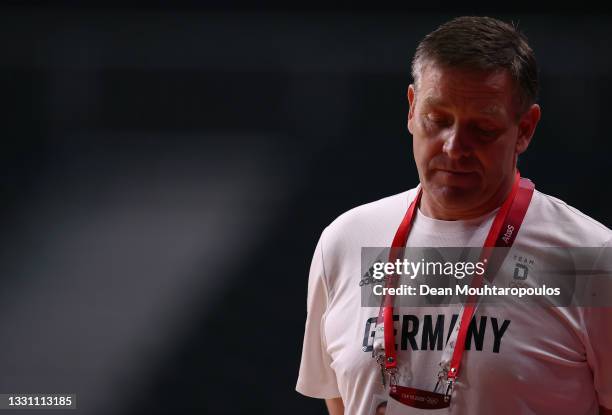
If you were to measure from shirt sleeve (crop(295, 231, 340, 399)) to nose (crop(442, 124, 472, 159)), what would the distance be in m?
0.45

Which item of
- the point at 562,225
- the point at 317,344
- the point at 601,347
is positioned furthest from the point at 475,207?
the point at 317,344

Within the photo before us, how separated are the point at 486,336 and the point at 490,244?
20cm

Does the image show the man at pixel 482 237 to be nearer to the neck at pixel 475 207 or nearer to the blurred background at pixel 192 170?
the neck at pixel 475 207

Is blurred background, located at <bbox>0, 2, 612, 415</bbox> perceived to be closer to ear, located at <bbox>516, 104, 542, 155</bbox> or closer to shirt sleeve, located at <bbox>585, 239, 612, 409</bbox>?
ear, located at <bbox>516, 104, 542, 155</bbox>

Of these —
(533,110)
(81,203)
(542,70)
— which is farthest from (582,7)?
(81,203)

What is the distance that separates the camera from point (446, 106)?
166 cm

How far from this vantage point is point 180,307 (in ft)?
8.84

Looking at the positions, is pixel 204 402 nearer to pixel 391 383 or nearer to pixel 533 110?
pixel 391 383

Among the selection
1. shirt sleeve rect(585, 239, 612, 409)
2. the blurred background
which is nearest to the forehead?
shirt sleeve rect(585, 239, 612, 409)

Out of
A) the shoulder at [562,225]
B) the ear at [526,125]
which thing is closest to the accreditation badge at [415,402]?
the shoulder at [562,225]

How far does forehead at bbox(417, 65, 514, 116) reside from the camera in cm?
163

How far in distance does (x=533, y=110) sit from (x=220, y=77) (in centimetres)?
132

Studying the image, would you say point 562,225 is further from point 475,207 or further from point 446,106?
point 446,106

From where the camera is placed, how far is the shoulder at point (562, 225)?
64.8 inches
